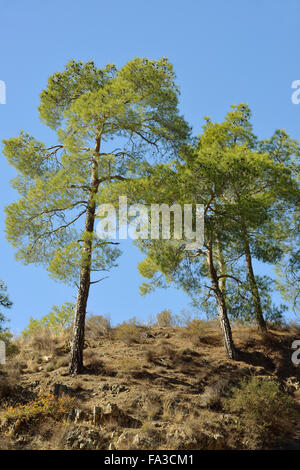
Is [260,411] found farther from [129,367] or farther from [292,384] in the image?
[129,367]

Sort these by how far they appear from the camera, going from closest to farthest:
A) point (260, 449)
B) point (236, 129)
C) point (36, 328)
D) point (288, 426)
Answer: point (260, 449), point (288, 426), point (36, 328), point (236, 129)

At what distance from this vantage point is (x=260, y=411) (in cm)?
1052

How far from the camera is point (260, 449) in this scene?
387 inches

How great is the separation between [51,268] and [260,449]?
7048 millimetres

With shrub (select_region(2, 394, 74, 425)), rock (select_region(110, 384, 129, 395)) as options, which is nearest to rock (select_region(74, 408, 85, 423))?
shrub (select_region(2, 394, 74, 425))

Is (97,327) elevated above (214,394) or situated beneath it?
elevated above


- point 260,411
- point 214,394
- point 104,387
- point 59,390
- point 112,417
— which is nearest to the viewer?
point 112,417

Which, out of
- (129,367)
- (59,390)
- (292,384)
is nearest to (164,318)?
(129,367)

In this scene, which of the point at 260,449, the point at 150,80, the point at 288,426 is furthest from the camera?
the point at 150,80

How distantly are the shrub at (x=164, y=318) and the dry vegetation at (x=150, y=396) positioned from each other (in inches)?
95.1

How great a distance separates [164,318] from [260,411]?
8.58 meters

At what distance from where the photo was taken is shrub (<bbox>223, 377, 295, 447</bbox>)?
1023cm
